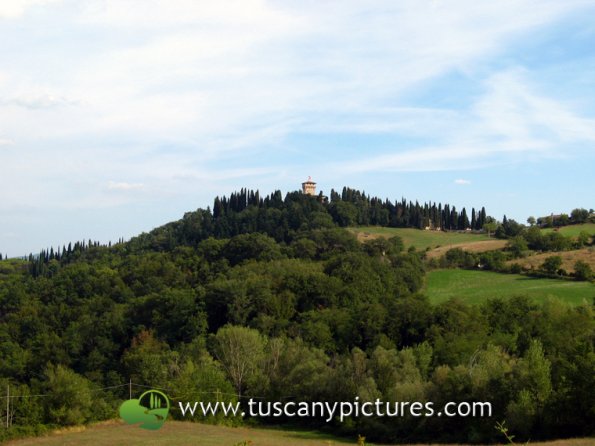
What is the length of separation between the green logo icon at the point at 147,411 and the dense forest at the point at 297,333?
23.8ft

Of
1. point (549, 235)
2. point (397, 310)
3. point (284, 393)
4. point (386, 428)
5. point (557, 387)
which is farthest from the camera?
point (549, 235)

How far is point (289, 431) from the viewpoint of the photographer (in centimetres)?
3712

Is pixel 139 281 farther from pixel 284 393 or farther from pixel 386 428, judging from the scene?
pixel 386 428

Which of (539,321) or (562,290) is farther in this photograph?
(562,290)

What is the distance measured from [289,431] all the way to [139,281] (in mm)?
68284

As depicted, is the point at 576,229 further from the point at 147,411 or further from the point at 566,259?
the point at 147,411

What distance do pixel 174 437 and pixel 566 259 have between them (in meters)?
65.7

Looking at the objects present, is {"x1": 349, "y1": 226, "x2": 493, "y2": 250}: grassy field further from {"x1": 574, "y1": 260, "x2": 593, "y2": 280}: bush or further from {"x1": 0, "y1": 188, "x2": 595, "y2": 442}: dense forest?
{"x1": 574, "y1": 260, "x2": 593, "y2": 280}: bush

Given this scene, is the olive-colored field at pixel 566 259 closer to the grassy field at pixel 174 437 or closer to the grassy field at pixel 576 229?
the grassy field at pixel 576 229

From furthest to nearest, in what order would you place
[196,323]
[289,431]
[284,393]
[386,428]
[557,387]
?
[196,323] → [284,393] → [289,431] → [386,428] → [557,387]

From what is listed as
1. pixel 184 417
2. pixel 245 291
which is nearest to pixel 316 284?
pixel 245 291

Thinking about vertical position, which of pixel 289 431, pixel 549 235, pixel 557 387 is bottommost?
pixel 289 431

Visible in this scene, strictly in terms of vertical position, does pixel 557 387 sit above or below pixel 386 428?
above

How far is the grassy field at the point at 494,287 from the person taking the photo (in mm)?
67938
